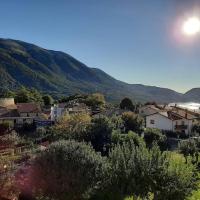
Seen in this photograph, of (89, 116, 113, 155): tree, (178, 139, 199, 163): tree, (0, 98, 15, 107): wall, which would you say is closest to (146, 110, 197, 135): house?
(89, 116, 113, 155): tree

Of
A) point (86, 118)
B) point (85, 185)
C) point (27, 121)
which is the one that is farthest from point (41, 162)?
point (27, 121)

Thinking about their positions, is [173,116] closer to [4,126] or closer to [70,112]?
[70,112]

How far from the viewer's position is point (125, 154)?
2211 centimetres

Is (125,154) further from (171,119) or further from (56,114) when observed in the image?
(56,114)

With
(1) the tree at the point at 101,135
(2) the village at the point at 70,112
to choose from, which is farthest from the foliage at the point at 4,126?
(1) the tree at the point at 101,135

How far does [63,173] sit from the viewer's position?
827 inches

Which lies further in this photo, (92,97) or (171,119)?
(92,97)

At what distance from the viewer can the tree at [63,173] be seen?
2109 cm

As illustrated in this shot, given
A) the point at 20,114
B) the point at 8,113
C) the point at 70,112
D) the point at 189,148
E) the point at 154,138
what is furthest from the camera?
the point at 8,113

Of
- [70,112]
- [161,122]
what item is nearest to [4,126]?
[70,112]

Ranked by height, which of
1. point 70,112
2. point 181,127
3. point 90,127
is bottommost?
point 181,127

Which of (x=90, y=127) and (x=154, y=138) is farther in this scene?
(x=154, y=138)

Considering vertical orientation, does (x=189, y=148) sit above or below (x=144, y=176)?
below

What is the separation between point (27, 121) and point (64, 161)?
61.5 metres
